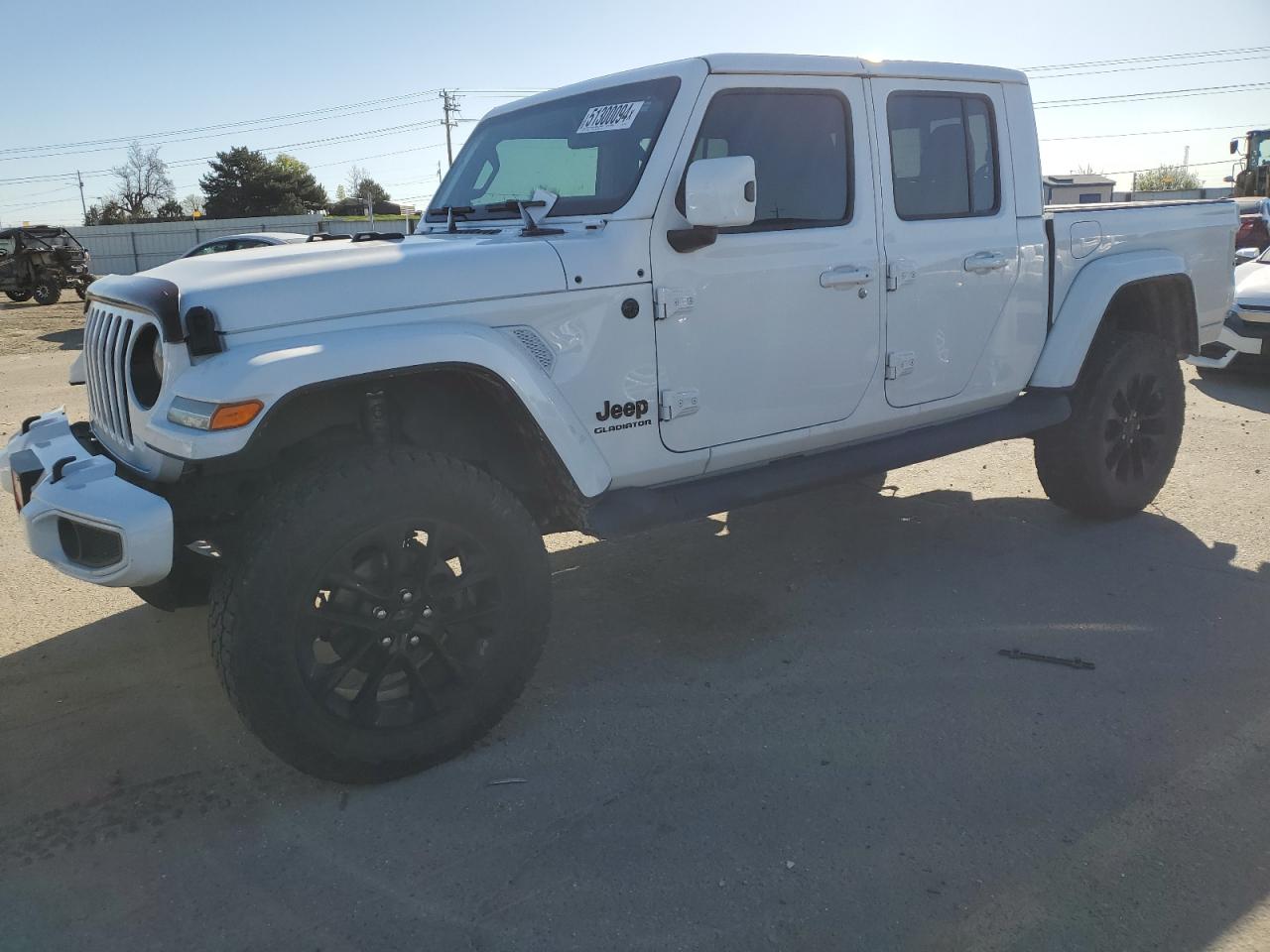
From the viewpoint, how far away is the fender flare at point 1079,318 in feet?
14.6

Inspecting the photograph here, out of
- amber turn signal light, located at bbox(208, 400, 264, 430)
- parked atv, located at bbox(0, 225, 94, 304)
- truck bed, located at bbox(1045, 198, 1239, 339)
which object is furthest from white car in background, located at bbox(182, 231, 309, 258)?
parked atv, located at bbox(0, 225, 94, 304)

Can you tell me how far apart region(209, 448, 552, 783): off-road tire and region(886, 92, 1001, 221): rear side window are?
2.15m

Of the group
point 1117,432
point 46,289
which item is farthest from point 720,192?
point 46,289

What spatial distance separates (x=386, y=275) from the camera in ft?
9.02

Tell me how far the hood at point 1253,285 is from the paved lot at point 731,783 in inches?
201

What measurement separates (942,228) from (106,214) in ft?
242

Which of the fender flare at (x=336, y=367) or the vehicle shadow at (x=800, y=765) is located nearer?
the vehicle shadow at (x=800, y=765)

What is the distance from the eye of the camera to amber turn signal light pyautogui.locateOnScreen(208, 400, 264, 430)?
2465 millimetres

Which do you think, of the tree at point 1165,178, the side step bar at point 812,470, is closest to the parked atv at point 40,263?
the side step bar at point 812,470

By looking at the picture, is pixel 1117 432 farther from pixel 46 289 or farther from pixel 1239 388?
pixel 46 289

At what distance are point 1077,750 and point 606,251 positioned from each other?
2.09 metres

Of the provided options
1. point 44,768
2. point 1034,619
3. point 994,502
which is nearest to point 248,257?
point 44,768

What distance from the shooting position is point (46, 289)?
73.5ft

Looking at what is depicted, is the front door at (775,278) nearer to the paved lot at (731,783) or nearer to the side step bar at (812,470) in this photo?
the side step bar at (812,470)
